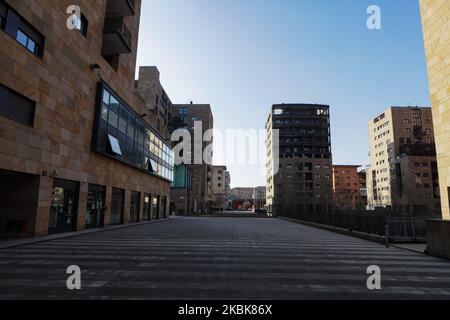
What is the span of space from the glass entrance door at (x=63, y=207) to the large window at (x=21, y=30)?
7.62m

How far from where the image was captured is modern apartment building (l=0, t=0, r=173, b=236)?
1325 cm

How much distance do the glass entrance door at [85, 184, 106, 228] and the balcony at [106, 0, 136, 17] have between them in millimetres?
16482

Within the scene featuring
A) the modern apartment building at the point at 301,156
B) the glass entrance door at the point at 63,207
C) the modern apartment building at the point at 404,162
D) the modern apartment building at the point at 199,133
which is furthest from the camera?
the modern apartment building at the point at 301,156

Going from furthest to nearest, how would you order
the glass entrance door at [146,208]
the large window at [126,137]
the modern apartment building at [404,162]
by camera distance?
the modern apartment building at [404,162] → the glass entrance door at [146,208] → the large window at [126,137]

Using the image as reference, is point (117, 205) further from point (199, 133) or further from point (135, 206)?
point (199, 133)

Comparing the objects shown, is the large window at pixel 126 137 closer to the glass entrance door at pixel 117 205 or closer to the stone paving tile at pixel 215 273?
the glass entrance door at pixel 117 205

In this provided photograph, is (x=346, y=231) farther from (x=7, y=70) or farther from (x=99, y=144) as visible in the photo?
(x=7, y=70)

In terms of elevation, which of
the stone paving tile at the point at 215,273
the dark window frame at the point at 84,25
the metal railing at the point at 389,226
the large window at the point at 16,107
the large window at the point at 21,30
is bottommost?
the stone paving tile at the point at 215,273

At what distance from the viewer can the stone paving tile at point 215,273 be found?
588cm

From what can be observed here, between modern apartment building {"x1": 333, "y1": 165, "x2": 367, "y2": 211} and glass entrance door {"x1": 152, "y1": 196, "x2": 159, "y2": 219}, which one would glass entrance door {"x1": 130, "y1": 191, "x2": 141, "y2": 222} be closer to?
glass entrance door {"x1": 152, "y1": 196, "x2": 159, "y2": 219}

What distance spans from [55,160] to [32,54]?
19.4 ft

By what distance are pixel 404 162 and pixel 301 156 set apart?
34.6 m

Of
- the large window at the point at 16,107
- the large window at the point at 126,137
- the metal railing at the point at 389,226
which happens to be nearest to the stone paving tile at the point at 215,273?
the metal railing at the point at 389,226

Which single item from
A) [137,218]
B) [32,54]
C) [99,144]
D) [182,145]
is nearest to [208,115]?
[182,145]
